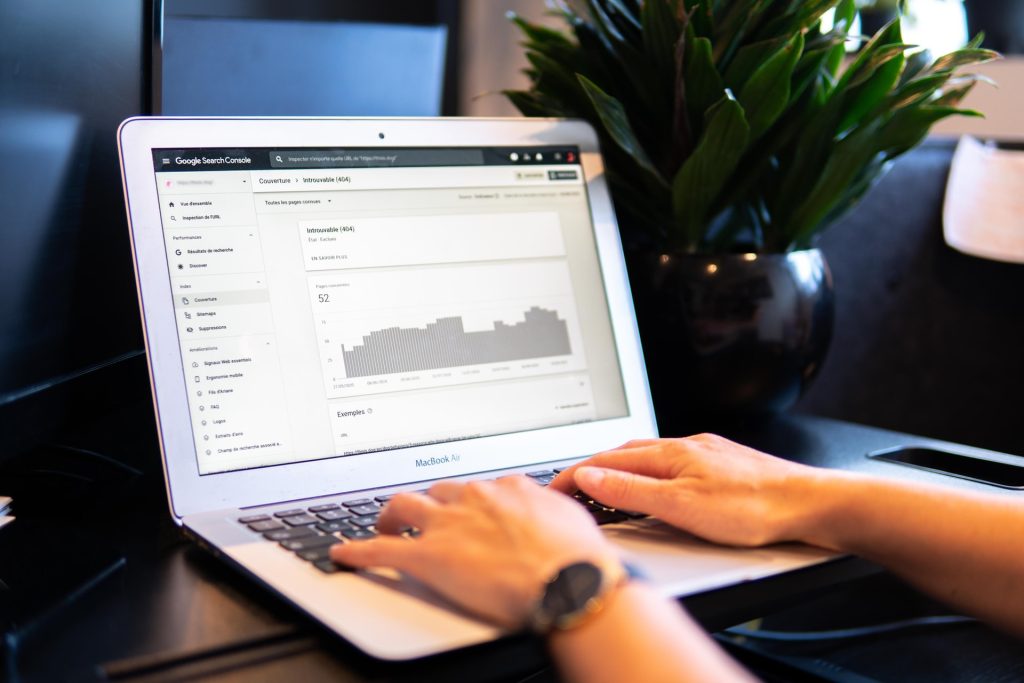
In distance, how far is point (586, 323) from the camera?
0.87m

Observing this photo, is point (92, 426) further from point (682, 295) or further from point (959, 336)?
point (959, 336)

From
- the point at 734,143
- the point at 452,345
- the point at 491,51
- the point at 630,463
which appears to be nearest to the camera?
the point at 630,463

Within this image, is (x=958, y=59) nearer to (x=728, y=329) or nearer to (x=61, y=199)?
(x=728, y=329)

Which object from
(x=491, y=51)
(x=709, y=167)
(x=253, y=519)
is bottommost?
(x=253, y=519)

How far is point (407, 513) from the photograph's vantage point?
587 mm

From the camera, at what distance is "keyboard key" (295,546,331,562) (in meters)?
0.59

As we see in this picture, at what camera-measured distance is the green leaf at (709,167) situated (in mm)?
883

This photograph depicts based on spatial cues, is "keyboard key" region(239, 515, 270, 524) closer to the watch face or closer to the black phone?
the watch face

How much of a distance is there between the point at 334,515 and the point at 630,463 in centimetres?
21

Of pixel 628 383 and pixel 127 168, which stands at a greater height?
pixel 127 168

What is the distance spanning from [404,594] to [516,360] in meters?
0.32

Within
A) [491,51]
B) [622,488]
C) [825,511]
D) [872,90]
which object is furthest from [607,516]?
[491,51]

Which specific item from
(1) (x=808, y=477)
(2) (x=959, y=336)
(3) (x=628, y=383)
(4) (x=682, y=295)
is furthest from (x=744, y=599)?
(2) (x=959, y=336)

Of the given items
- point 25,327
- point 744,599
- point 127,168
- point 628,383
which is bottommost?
point 744,599
